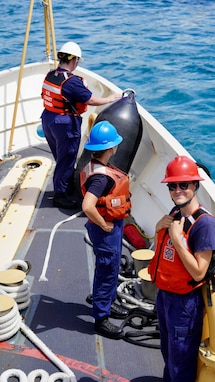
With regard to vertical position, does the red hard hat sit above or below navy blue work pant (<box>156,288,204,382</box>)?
above

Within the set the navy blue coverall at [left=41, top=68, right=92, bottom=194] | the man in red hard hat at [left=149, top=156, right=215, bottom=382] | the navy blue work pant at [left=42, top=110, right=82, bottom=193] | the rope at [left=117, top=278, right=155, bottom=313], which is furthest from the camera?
the navy blue work pant at [left=42, top=110, right=82, bottom=193]

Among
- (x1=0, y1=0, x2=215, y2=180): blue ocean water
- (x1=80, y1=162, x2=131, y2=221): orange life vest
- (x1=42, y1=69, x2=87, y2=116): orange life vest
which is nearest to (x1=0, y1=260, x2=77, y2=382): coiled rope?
(x1=80, y1=162, x2=131, y2=221): orange life vest

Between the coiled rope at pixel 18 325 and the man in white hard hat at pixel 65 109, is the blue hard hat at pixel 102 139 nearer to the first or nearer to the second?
the coiled rope at pixel 18 325

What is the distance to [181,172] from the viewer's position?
272 cm

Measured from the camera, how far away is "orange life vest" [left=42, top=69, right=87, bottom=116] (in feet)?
17.2

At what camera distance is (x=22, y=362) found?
11.5ft

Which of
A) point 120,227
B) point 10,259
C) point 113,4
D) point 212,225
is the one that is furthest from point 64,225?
point 113,4

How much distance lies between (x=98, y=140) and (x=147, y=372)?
4.92 ft

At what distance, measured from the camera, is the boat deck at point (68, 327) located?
11.5 feet

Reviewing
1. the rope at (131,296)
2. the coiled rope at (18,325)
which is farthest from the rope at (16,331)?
the rope at (131,296)

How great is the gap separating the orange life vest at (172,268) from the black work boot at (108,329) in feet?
3.31

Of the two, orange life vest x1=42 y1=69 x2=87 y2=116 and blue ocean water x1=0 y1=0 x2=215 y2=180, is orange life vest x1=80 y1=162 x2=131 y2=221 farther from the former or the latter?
blue ocean water x1=0 y1=0 x2=215 y2=180

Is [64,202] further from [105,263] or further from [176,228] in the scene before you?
[176,228]

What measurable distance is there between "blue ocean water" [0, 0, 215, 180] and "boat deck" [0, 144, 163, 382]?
5461mm
